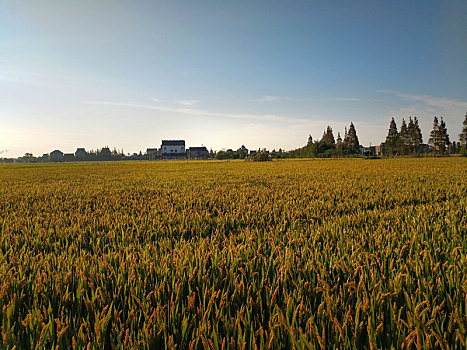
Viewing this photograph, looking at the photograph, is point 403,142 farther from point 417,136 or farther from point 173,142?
point 173,142

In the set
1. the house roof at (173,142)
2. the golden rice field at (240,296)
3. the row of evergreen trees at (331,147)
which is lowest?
the golden rice field at (240,296)

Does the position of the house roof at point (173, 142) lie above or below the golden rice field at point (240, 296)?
above

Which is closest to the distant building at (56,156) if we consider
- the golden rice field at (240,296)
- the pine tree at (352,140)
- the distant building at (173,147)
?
the distant building at (173,147)

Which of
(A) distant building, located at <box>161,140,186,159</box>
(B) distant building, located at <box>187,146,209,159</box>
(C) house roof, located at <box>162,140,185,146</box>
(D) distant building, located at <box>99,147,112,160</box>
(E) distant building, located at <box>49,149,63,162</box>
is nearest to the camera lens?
(E) distant building, located at <box>49,149,63,162</box>

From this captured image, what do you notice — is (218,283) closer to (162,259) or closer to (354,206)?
(162,259)

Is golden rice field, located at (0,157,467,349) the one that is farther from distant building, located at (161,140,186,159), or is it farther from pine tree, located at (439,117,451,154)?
distant building, located at (161,140,186,159)

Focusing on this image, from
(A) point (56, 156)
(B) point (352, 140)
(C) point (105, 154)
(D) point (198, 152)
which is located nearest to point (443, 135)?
(B) point (352, 140)

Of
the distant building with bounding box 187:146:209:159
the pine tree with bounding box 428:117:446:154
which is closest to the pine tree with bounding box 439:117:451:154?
the pine tree with bounding box 428:117:446:154

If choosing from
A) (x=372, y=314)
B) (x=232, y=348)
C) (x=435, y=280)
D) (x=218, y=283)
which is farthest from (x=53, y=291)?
(x=435, y=280)

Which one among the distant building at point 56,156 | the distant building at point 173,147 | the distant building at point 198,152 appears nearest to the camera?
the distant building at point 56,156

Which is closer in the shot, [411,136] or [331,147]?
[411,136]

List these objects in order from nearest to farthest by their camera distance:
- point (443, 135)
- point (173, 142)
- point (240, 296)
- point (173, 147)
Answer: point (240, 296), point (443, 135), point (173, 147), point (173, 142)

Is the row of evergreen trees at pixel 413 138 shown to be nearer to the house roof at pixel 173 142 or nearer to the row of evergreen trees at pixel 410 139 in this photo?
the row of evergreen trees at pixel 410 139

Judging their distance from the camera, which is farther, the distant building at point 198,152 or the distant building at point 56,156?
the distant building at point 198,152
